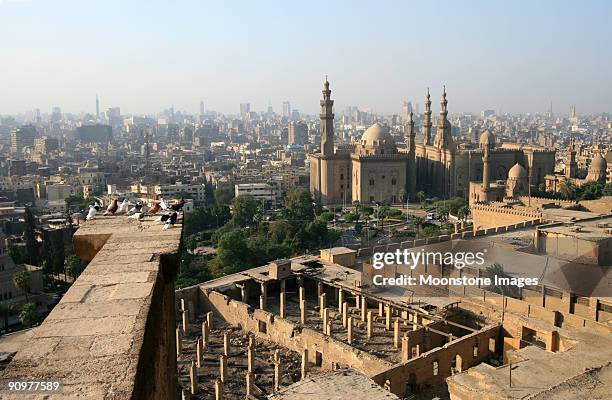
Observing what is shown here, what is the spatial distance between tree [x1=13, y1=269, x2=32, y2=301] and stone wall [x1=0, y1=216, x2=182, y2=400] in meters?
18.5

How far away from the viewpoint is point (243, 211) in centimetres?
3578

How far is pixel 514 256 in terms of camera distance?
17.2 meters

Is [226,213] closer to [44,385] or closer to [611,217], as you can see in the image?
[611,217]

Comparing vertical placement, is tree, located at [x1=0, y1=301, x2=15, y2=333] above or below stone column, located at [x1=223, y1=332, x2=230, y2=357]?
below

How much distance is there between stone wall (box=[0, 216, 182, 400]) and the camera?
2414 millimetres

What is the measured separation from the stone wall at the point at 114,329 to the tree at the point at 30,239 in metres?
24.3

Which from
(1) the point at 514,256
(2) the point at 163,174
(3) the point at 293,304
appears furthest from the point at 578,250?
(2) the point at 163,174

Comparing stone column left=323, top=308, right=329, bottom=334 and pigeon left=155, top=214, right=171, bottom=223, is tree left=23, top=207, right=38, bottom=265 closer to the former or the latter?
stone column left=323, top=308, right=329, bottom=334

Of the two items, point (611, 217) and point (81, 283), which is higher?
point (81, 283)

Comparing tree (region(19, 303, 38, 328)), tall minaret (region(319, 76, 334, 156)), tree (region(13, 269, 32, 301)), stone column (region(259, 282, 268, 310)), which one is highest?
tall minaret (region(319, 76, 334, 156))

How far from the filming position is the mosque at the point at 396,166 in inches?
1718

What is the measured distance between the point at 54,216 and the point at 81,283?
41143mm

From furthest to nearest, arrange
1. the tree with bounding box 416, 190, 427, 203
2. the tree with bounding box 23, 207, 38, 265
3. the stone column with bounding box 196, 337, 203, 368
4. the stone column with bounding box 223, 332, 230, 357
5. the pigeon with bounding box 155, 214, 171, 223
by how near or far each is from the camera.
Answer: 1. the tree with bounding box 416, 190, 427, 203
2. the tree with bounding box 23, 207, 38, 265
3. the stone column with bounding box 223, 332, 230, 357
4. the stone column with bounding box 196, 337, 203, 368
5. the pigeon with bounding box 155, 214, 171, 223

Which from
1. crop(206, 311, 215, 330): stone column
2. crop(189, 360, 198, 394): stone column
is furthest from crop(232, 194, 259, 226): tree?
crop(189, 360, 198, 394): stone column
